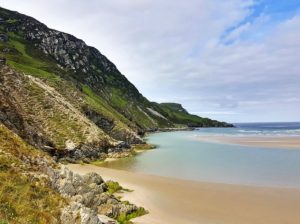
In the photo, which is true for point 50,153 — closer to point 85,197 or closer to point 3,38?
point 85,197

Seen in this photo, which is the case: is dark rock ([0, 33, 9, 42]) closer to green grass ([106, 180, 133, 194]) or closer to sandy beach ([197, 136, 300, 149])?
sandy beach ([197, 136, 300, 149])

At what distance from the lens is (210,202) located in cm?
3162

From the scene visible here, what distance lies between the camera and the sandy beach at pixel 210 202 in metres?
26.3

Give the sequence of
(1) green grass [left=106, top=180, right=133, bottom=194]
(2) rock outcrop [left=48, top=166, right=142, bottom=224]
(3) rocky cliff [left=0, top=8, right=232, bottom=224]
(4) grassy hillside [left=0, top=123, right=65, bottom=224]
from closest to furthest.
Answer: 1. (4) grassy hillside [left=0, top=123, right=65, bottom=224]
2. (3) rocky cliff [left=0, top=8, right=232, bottom=224]
3. (2) rock outcrop [left=48, top=166, right=142, bottom=224]
4. (1) green grass [left=106, top=180, right=133, bottom=194]

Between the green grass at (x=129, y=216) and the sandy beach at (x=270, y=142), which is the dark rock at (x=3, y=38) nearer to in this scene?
the sandy beach at (x=270, y=142)

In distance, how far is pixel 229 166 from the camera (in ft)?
180

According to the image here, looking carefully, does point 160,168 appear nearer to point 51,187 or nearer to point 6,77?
point 51,187

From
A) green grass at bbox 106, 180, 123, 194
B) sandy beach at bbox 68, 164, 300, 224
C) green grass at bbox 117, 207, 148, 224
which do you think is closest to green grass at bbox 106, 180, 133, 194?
green grass at bbox 106, 180, 123, 194

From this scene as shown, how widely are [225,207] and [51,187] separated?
14.9 meters

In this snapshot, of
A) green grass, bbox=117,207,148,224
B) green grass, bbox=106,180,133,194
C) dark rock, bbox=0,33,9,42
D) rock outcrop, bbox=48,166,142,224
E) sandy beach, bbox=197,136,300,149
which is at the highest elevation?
dark rock, bbox=0,33,9,42

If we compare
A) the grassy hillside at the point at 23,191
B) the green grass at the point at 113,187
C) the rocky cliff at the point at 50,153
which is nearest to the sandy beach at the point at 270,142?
the rocky cliff at the point at 50,153

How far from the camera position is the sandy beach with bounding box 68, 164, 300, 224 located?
26.3 m

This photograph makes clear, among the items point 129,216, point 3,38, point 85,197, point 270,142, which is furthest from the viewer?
point 3,38

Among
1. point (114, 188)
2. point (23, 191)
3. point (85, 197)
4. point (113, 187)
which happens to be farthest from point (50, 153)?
point (23, 191)
